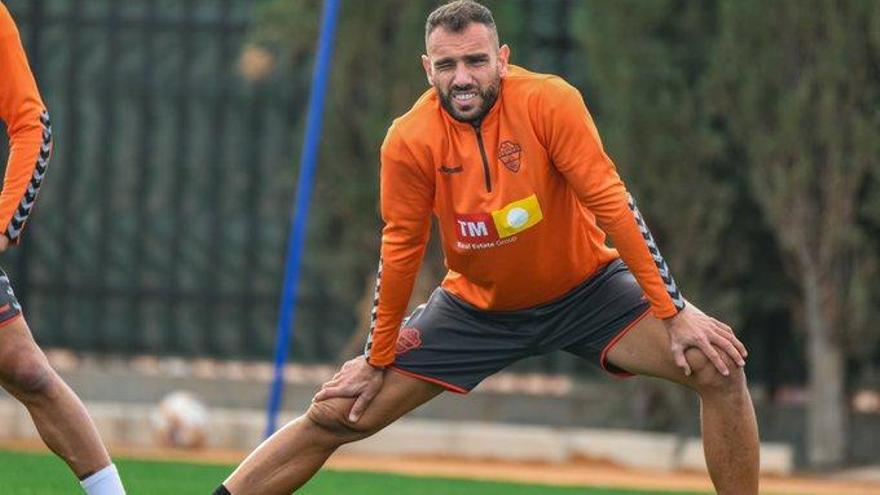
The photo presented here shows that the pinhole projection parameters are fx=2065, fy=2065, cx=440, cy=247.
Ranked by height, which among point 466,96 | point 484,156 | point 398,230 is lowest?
point 398,230

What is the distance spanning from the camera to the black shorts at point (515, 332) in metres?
7.42

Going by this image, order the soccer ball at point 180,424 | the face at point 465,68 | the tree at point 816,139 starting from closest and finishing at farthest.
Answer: the face at point 465,68
the tree at point 816,139
the soccer ball at point 180,424

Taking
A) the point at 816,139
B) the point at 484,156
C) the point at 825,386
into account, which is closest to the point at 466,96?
the point at 484,156

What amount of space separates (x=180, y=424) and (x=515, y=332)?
293 inches

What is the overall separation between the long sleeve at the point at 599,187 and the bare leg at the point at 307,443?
0.92 m

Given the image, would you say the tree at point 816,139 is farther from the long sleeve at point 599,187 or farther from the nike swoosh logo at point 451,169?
the nike swoosh logo at point 451,169

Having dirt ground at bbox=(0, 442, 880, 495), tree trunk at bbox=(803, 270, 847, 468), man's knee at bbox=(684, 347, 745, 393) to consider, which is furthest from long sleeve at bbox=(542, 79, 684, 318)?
tree trunk at bbox=(803, 270, 847, 468)

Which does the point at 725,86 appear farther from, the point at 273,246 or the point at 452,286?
the point at 452,286

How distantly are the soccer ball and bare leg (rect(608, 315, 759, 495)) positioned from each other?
7604 millimetres

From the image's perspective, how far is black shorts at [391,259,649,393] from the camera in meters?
7.42

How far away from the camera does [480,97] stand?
702cm

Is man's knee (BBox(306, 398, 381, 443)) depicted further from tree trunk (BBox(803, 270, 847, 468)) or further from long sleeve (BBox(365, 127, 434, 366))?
tree trunk (BBox(803, 270, 847, 468))

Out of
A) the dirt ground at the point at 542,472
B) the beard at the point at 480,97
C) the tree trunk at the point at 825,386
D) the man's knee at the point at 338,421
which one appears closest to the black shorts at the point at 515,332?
the man's knee at the point at 338,421

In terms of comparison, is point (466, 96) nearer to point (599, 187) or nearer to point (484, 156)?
point (484, 156)
